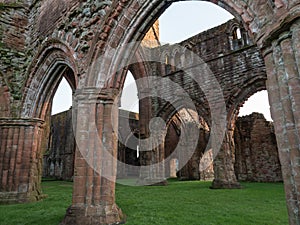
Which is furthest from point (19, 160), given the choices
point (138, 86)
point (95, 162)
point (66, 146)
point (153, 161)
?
point (66, 146)

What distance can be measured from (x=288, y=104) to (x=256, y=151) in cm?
1282

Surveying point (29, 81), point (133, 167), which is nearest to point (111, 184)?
point (29, 81)

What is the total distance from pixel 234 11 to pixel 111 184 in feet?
10.4

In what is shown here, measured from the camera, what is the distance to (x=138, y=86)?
11555mm

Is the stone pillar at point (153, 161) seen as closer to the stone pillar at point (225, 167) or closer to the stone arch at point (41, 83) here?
the stone pillar at point (225, 167)

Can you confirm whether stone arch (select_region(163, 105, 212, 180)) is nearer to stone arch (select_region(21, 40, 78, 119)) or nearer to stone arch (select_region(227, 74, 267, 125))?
stone arch (select_region(227, 74, 267, 125))

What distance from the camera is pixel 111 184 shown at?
388 centimetres

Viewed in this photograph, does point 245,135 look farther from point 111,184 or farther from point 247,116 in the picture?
point 111,184

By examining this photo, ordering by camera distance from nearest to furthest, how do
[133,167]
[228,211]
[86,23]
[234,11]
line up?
[234,11] < [228,211] < [86,23] < [133,167]

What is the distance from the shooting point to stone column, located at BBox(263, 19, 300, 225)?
190 cm

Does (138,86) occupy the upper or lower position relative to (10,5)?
lower

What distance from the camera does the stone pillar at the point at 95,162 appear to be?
361 cm

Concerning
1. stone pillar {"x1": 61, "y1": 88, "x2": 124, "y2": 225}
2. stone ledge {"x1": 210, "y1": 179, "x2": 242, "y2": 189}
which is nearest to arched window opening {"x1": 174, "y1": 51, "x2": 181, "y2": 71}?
stone ledge {"x1": 210, "y1": 179, "x2": 242, "y2": 189}

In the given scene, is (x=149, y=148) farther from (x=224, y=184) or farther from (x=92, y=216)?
(x=92, y=216)
